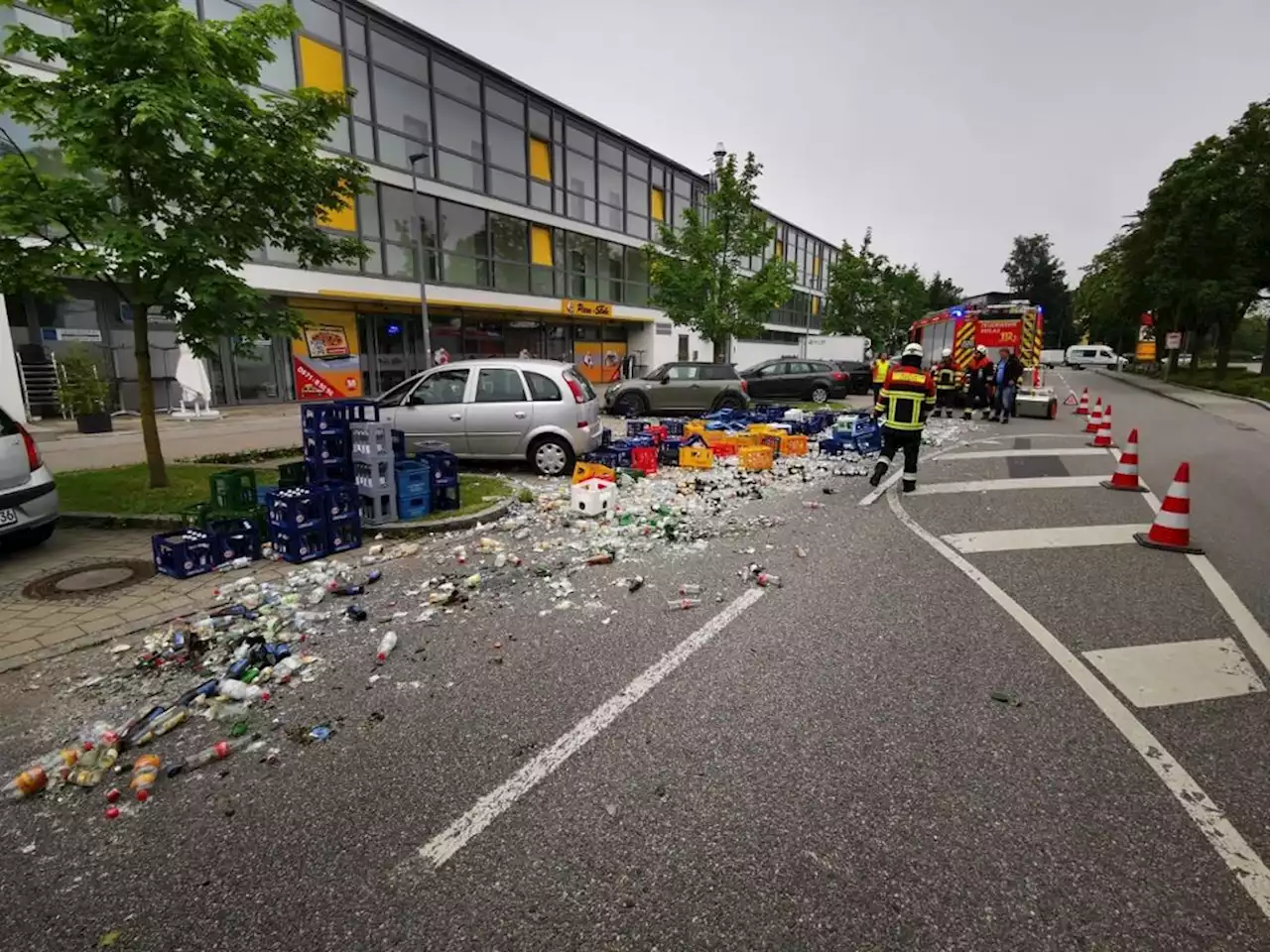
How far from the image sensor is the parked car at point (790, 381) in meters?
22.2

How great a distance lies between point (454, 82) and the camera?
897 inches

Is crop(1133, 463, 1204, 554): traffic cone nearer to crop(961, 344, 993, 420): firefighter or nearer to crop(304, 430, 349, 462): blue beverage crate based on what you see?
crop(304, 430, 349, 462): blue beverage crate

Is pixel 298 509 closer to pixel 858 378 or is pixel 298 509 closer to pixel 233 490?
pixel 233 490

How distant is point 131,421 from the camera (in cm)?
1612

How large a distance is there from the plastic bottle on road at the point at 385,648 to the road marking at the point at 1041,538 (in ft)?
16.3

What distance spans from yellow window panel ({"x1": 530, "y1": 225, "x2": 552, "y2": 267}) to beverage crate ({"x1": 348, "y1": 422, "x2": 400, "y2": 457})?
2119cm

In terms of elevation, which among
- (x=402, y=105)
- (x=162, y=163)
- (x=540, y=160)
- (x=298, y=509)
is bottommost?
(x=298, y=509)

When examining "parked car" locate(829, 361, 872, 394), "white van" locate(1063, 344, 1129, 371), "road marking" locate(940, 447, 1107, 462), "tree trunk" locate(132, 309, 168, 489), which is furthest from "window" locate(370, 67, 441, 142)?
"white van" locate(1063, 344, 1129, 371)

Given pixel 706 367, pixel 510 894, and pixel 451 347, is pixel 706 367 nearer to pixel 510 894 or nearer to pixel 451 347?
pixel 451 347

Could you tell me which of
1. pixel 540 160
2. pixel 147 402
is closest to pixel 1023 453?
pixel 147 402

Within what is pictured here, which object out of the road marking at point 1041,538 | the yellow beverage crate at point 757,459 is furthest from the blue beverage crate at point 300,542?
the yellow beverage crate at point 757,459

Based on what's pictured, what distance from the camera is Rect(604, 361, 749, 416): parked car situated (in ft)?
58.0

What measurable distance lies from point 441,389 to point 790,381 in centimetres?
1513

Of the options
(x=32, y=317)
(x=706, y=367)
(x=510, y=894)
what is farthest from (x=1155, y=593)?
(x=32, y=317)
